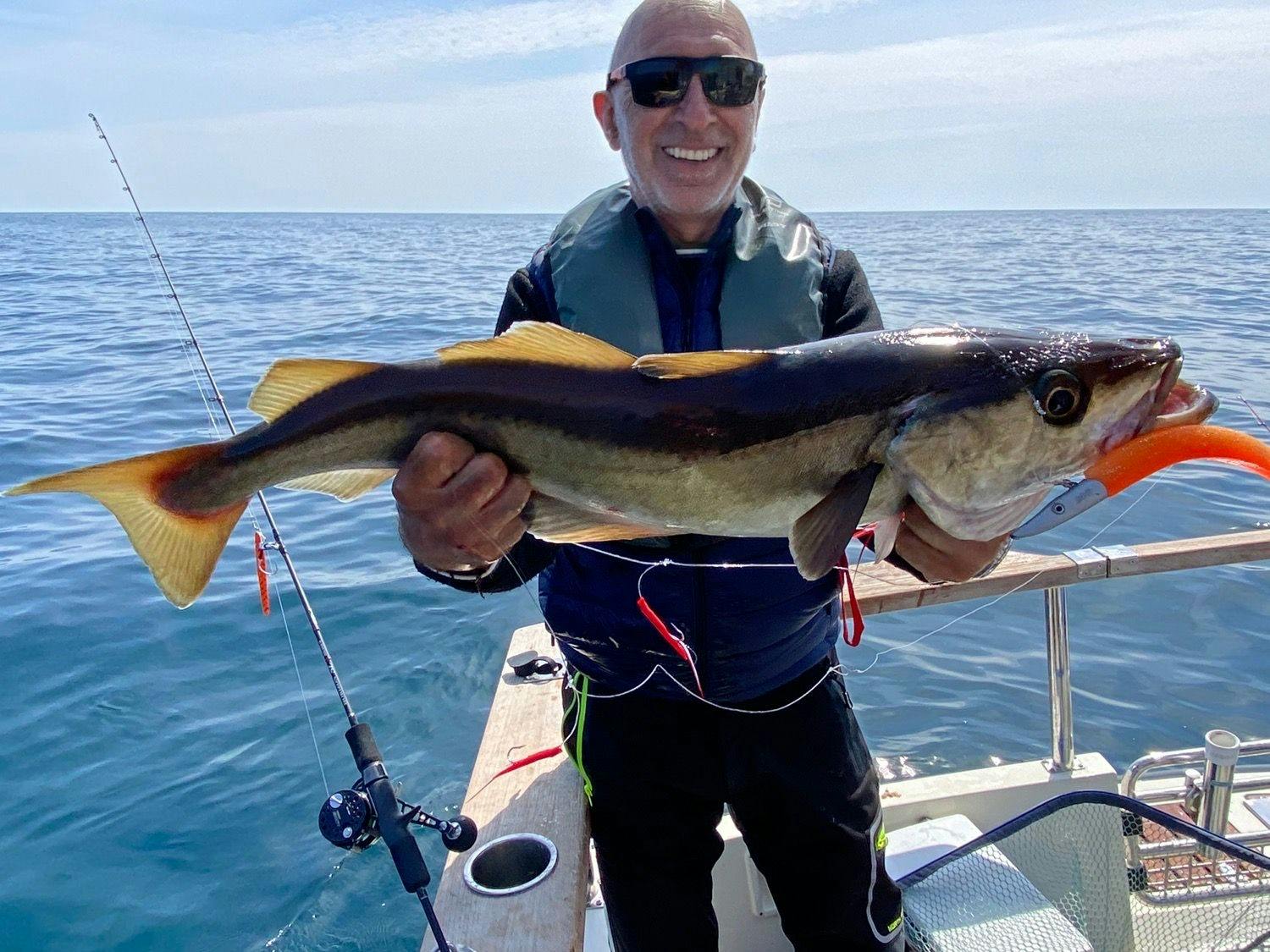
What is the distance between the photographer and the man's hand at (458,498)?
252 centimetres

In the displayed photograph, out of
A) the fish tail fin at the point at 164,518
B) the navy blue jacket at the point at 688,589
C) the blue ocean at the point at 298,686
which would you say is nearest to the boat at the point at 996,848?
the navy blue jacket at the point at 688,589

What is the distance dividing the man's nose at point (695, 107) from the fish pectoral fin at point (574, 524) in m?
1.49

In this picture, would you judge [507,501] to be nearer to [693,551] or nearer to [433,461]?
[433,461]

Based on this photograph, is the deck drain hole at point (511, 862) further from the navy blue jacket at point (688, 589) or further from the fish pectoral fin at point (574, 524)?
the fish pectoral fin at point (574, 524)

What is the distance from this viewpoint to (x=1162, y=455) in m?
2.30

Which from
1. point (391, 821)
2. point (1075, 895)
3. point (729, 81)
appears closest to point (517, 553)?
point (391, 821)

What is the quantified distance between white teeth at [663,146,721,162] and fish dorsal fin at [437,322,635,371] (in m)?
1.14

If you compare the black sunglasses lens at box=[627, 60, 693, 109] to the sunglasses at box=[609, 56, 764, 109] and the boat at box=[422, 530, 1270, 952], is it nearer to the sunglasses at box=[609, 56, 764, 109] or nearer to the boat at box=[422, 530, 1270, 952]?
the sunglasses at box=[609, 56, 764, 109]

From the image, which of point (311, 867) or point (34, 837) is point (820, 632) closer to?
point (311, 867)

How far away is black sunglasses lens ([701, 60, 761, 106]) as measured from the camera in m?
3.24

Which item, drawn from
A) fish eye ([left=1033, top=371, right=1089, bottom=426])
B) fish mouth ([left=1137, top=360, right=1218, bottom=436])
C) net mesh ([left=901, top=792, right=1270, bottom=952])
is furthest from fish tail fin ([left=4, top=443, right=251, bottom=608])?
net mesh ([left=901, top=792, right=1270, bottom=952])

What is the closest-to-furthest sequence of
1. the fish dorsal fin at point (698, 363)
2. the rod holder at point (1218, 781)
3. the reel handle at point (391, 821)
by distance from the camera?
the fish dorsal fin at point (698, 363), the reel handle at point (391, 821), the rod holder at point (1218, 781)

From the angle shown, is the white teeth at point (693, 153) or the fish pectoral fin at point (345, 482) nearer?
the fish pectoral fin at point (345, 482)

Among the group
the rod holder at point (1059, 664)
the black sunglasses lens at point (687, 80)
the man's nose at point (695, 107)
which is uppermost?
the black sunglasses lens at point (687, 80)
